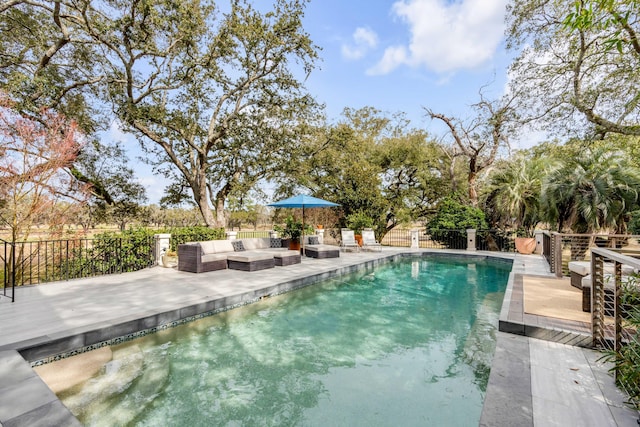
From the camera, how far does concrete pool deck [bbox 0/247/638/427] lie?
225 cm

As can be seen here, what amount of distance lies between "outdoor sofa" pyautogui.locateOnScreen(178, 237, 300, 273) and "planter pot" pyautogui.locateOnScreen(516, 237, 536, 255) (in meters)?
9.49

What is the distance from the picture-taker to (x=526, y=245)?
12.4m

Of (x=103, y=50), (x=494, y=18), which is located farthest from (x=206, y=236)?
(x=494, y=18)

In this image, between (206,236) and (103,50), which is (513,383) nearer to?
(206,236)

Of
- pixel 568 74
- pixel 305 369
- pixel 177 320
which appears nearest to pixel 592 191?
pixel 568 74

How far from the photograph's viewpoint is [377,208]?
637 inches

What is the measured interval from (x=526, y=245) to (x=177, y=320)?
1316 cm

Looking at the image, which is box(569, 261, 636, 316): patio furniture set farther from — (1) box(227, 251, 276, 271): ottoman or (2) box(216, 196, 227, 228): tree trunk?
(2) box(216, 196, 227, 228): tree trunk

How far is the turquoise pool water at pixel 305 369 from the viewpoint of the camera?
9.18 feet

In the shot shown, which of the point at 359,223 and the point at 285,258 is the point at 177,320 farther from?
the point at 359,223

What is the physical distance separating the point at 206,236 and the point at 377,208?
358 inches

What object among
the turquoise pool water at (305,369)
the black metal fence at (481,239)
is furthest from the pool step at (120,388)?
the black metal fence at (481,239)

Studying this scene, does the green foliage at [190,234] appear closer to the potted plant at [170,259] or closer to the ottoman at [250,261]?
the potted plant at [170,259]

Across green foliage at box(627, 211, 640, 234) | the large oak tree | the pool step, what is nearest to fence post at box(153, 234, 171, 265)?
the pool step
